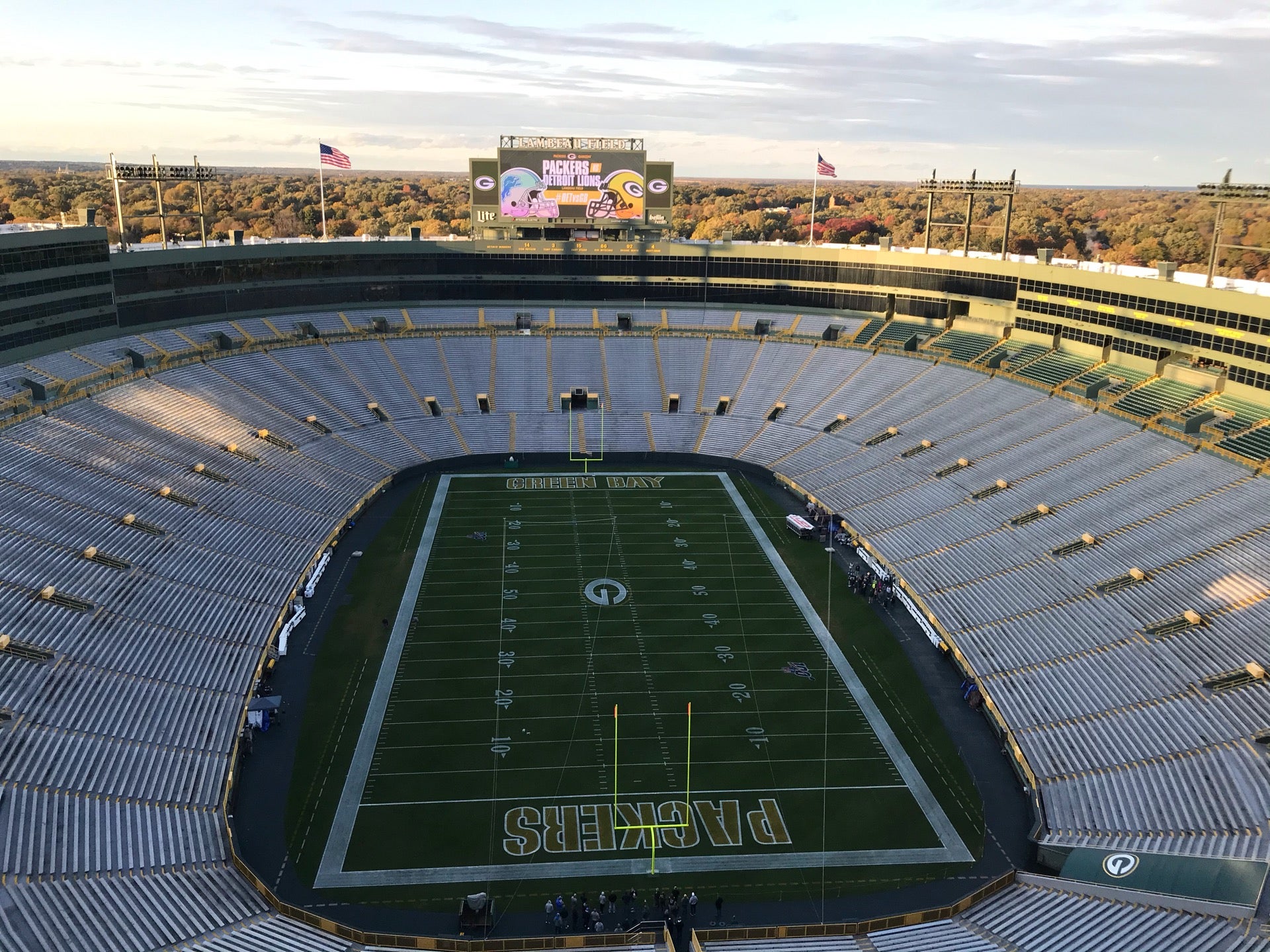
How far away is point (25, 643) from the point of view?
25.1m

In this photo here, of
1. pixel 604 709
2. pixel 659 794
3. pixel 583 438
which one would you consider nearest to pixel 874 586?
pixel 604 709

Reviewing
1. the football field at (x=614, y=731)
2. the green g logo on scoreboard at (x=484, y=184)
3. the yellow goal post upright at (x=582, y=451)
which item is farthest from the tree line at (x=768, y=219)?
the football field at (x=614, y=731)

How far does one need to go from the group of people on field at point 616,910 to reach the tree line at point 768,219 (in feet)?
234

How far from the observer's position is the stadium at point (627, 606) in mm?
20562

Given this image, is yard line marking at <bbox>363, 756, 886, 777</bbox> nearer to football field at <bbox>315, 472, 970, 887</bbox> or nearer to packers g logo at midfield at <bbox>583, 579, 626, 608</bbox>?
football field at <bbox>315, 472, 970, 887</bbox>

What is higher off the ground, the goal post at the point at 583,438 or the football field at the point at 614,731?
the goal post at the point at 583,438

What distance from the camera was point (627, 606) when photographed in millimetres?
34531

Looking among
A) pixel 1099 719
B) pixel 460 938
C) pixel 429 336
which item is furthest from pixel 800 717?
pixel 429 336

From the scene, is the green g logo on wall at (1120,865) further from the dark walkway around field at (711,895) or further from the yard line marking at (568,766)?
the yard line marking at (568,766)

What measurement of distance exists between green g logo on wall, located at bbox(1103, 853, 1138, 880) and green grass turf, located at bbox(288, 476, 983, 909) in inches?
125

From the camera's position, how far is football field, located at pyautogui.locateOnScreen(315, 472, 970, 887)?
2242 centimetres

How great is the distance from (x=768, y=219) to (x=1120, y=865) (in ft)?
427

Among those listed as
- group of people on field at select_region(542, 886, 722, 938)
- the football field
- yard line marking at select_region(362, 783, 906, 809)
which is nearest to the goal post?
the football field

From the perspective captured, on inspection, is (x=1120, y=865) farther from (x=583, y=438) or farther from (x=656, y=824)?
(x=583, y=438)
